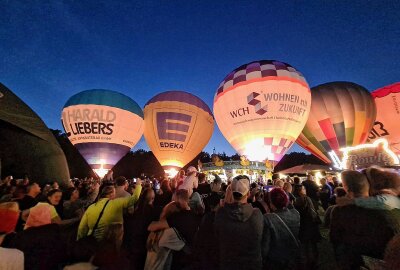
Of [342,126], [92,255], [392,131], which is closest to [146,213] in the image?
[92,255]

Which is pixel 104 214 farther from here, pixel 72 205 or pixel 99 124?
pixel 99 124

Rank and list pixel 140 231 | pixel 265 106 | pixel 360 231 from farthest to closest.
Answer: pixel 265 106 < pixel 140 231 < pixel 360 231

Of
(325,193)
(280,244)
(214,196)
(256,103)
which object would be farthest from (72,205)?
(256,103)

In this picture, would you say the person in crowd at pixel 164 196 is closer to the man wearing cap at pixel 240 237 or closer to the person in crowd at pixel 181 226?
the person in crowd at pixel 181 226

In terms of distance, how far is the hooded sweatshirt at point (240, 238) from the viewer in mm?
2492

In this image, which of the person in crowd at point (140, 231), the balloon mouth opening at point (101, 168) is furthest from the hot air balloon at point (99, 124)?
the person in crowd at point (140, 231)

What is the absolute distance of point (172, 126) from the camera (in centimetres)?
1884

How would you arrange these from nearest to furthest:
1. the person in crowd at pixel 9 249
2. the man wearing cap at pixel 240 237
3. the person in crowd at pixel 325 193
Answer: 1. the person in crowd at pixel 9 249
2. the man wearing cap at pixel 240 237
3. the person in crowd at pixel 325 193

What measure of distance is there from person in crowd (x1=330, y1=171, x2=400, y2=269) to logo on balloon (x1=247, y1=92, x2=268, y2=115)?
511 inches

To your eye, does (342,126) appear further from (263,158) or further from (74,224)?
(74,224)

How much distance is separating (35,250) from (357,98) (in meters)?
18.9

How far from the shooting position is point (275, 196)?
9.73 feet

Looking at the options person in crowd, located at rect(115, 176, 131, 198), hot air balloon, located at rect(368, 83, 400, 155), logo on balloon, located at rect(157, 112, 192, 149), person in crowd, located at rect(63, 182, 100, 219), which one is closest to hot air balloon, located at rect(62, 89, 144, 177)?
logo on balloon, located at rect(157, 112, 192, 149)

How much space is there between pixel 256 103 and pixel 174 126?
6262mm
